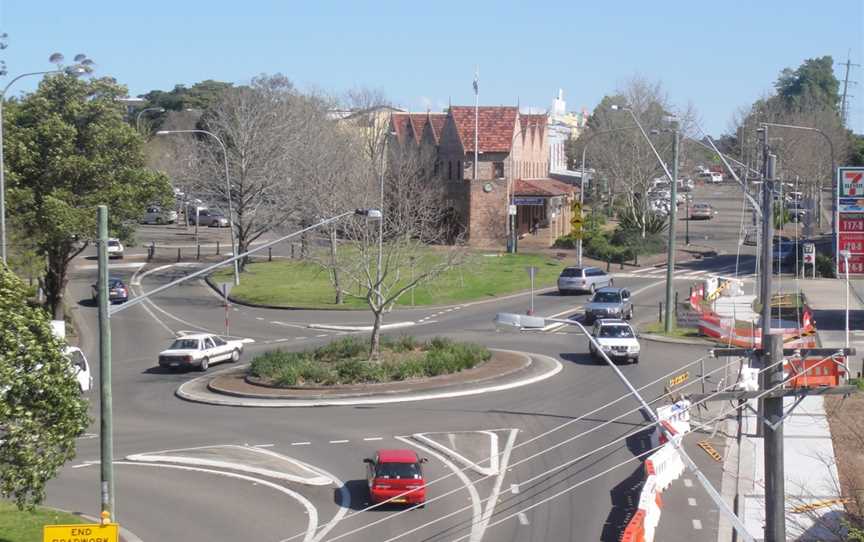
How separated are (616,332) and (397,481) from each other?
1689cm

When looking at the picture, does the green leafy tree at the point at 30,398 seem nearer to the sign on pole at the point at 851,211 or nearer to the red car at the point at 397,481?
the red car at the point at 397,481

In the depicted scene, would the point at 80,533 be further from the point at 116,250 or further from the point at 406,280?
the point at 116,250

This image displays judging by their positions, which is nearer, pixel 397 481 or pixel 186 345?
pixel 397 481

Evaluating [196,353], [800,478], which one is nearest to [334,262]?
[196,353]

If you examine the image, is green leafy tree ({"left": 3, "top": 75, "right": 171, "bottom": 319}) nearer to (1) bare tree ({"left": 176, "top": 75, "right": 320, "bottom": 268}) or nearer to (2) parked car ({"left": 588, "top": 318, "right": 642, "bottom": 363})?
(1) bare tree ({"left": 176, "top": 75, "right": 320, "bottom": 268})

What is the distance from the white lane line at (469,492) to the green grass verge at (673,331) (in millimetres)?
18062

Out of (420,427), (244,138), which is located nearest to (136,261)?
(244,138)

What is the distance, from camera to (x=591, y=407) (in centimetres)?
2872

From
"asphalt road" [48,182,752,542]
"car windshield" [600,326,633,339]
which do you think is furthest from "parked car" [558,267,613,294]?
"car windshield" [600,326,633,339]

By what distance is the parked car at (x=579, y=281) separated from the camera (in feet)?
172

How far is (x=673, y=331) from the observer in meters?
41.6

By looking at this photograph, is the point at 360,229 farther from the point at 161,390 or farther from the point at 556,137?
the point at 556,137

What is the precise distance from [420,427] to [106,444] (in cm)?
1319

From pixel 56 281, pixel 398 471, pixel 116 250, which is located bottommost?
pixel 398 471
